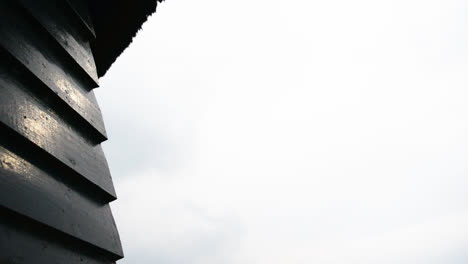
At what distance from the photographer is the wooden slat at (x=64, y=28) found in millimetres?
1111

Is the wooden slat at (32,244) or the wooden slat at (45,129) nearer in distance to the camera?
the wooden slat at (32,244)

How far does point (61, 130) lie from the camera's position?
1.02 metres

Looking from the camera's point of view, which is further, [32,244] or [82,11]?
[82,11]

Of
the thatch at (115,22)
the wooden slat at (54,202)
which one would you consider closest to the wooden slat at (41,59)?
the wooden slat at (54,202)

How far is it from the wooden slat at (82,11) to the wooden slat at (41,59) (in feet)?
1.45

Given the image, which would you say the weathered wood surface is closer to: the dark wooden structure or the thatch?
the dark wooden structure

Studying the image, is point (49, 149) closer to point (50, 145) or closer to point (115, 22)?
point (50, 145)

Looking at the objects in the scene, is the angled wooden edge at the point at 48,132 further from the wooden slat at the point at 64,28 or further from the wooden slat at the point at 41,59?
the wooden slat at the point at 64,28

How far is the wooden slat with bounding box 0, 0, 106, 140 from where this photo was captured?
0.89 meters

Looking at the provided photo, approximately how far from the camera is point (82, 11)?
162 centimetres

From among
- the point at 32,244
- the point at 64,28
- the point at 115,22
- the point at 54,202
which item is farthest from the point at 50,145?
the point at 115,22

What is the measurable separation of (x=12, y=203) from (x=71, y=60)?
0.90 metres

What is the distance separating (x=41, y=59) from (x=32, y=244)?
0.73 meters

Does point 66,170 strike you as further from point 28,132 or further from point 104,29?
point 104,29
